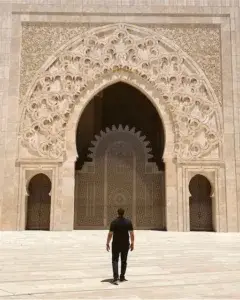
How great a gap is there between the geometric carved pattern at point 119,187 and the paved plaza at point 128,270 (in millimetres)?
2652

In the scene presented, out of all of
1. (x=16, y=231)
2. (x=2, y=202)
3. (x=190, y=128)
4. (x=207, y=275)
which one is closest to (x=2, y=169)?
(x=2, y=202)

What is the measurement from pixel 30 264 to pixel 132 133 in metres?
6.03

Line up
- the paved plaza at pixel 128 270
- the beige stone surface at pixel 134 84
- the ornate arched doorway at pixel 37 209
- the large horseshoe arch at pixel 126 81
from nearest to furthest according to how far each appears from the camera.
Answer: the paved plaza at pixel 128 270
the beige stone surface at pixel 134 84
the large horseshoe arch at pixel 126 81
the ornate arched doorway at pixel 37 209

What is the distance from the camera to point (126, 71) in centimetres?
1002

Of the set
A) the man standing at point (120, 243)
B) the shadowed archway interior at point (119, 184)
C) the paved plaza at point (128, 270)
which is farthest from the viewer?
the shadowed archway interior at point (119, 184)

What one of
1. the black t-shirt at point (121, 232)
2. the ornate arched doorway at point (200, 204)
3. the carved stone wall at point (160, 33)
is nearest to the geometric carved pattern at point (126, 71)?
the carved stone wall at point (160, 33)

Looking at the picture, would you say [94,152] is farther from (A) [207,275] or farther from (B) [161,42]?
(A) [207,275]

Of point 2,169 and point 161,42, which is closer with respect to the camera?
point 2,169

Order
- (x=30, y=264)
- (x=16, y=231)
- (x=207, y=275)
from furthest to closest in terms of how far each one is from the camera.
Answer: (x=16, y=231) → (x=30, y=264) → (x=207, y=275)

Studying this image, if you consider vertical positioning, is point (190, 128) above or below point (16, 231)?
above

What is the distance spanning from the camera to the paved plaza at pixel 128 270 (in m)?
3.26

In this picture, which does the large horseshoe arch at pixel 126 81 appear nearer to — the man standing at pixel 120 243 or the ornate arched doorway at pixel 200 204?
the ornate arched doorway at pixel 200 204

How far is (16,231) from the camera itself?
29.9 feet

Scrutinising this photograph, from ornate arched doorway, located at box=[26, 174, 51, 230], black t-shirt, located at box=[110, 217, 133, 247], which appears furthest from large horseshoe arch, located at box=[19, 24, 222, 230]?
black t-shirt, located at box=[110, 217, 133, 247]
